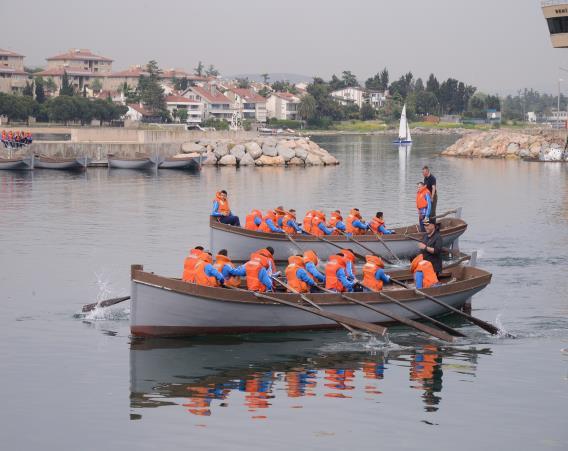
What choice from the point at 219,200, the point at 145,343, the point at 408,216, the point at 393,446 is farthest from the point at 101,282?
the point at 408,216

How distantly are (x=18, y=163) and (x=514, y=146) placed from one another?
62.1 metres

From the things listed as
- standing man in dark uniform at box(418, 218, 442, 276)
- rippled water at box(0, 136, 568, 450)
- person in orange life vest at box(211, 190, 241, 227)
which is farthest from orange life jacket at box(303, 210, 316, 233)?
standing man in dark uniform at box(418, 218, 442, 276)

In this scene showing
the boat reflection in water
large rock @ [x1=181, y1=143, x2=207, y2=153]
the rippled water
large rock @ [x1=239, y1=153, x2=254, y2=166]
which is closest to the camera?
the rippled water

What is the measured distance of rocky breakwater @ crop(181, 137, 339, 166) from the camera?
312ft

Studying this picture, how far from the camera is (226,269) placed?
24.0m

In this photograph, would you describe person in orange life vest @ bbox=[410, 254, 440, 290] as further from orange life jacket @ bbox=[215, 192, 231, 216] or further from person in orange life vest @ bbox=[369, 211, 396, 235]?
orange life jacket @ bbox=[215, 192, 231, 216]

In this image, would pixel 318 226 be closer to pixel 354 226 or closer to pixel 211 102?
pixel 354 226

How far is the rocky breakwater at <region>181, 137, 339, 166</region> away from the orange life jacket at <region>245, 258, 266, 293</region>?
233 feet

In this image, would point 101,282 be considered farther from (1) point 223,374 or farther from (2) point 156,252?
(1) point 223,374

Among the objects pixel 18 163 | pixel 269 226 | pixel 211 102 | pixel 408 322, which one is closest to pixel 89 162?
pixel 18 163

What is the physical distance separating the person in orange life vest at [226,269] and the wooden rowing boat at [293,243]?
10.5m

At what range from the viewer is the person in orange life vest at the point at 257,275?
24078 millimetres

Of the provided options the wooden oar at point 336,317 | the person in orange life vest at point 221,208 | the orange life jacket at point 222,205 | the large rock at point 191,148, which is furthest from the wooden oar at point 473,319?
the large rock at point 191,148

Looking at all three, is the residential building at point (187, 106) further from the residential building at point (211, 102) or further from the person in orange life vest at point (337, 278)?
the person in orange life vest at point (337, 278)
